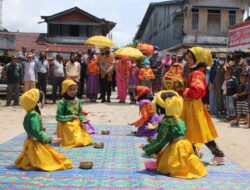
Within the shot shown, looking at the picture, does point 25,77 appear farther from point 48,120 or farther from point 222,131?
point 222,131

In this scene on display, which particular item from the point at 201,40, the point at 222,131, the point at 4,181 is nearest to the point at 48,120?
the point at 222,131

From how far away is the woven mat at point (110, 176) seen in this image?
4.90 metres

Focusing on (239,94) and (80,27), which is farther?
(80,27)

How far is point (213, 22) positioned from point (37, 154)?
2581 centimetres

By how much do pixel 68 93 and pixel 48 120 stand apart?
3.65m

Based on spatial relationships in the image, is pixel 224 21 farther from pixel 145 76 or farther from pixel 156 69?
pixel 145 76

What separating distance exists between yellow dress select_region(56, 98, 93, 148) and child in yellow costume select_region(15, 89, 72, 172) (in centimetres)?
164

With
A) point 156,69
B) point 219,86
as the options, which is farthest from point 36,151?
point 156,69

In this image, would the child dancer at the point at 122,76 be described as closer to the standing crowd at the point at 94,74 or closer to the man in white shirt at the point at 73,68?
the standing crowd at the point at 94,74

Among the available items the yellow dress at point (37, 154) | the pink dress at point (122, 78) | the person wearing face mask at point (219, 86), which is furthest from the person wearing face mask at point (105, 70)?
the yellow dress at point (37, 154)

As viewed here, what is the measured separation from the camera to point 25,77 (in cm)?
1434

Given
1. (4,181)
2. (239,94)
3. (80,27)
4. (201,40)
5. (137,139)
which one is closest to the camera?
(4,181)

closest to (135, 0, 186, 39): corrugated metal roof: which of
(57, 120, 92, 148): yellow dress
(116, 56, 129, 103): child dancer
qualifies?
(116, 56, 129, 103): child dancer

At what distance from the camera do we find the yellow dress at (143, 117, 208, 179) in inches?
210
